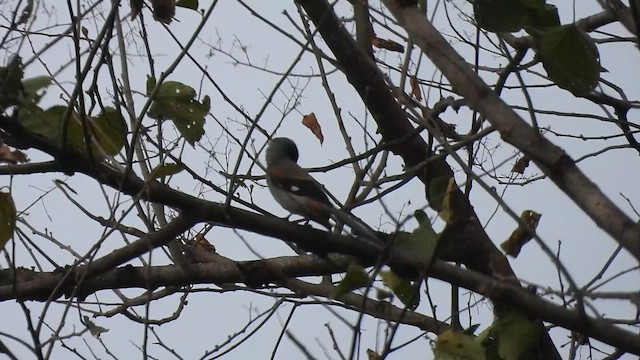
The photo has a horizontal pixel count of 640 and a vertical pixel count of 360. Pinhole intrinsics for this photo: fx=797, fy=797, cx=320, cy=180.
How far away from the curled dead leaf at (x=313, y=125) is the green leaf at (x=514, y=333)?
2069 millimetres

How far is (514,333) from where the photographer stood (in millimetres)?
2271

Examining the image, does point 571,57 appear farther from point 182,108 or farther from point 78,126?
point 78,126

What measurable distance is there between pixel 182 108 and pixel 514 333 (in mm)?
1264

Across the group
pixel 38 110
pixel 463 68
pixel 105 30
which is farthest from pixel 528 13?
pixel 38 110

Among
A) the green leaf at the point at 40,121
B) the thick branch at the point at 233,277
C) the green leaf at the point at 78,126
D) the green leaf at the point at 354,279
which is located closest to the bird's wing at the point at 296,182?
the thick branch at the point at 233,277

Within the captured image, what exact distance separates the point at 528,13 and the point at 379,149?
3.12ft

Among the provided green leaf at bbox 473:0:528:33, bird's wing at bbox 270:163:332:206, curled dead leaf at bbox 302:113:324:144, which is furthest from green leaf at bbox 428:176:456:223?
curled dead leaf at bbox 302:113:324:144

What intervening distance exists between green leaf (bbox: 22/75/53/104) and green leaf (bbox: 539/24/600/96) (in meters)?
1.43

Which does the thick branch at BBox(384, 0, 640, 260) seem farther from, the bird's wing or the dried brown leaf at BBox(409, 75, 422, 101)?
the dried brown leaf at BBox(409, 75, 422, 101)

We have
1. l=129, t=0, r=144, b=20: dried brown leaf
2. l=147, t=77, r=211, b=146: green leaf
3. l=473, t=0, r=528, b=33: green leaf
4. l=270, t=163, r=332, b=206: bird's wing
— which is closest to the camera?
l=473, t=0, r=528, b=33: green leaf

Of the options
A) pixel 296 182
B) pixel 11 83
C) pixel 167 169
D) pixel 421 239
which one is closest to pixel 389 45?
pixel 296 182

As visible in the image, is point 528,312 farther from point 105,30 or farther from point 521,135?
point 105,30

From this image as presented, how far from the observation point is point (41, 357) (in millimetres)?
1898

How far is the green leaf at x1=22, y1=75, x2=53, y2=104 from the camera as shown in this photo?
228 centimetres
